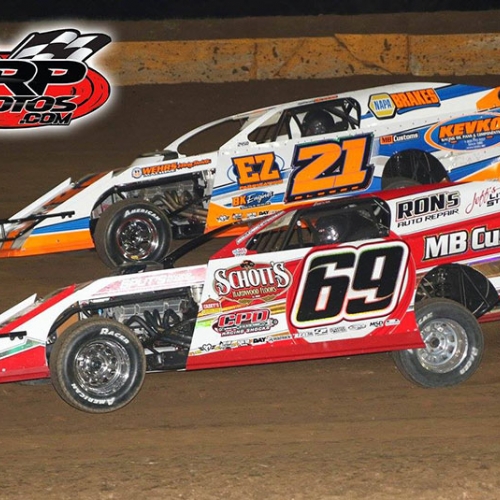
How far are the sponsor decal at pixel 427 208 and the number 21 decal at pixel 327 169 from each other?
3155 millimetres

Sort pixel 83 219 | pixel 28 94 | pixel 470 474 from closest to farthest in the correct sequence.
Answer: pixel 470 474, pixel 83 219, pixel 28 94

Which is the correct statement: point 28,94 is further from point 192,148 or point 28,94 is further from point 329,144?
point 329,144

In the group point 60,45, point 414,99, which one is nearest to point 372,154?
point 414,99

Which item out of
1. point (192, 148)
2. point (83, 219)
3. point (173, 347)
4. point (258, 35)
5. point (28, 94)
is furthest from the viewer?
point (258, 35)

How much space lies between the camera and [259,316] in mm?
7570

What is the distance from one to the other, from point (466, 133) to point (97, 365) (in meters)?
5.62

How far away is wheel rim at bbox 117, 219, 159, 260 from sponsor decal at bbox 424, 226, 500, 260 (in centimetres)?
340

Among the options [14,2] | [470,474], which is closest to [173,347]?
[470,474]

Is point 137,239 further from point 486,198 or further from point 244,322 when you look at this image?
point 486,198

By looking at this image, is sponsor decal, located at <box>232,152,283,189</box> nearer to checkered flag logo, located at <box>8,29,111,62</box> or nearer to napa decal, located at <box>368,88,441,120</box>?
napa decal, located at <box>368,88,441,120</box>

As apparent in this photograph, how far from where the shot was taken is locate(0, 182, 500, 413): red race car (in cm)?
740

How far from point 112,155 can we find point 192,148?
104 cm

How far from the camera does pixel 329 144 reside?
1121 cm

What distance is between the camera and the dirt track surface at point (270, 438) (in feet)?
21.4
